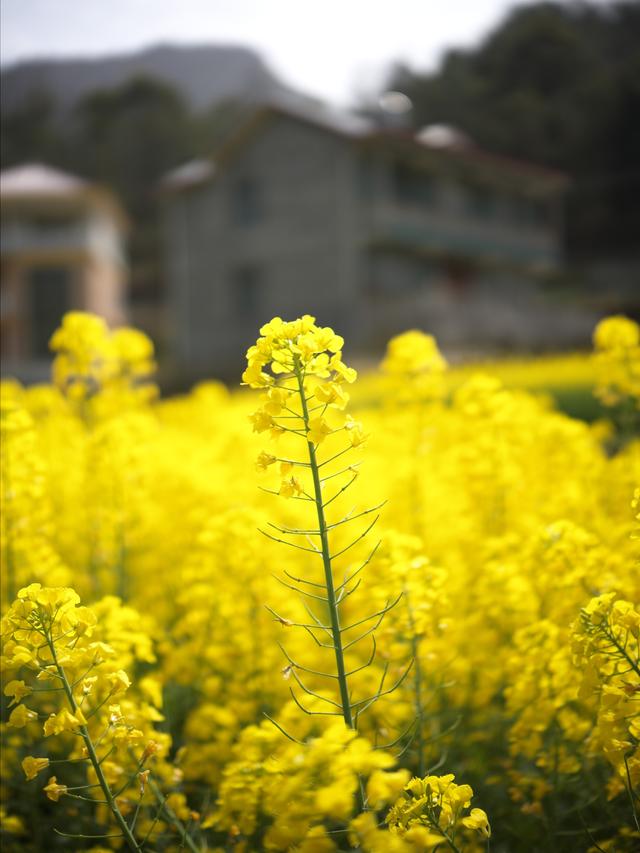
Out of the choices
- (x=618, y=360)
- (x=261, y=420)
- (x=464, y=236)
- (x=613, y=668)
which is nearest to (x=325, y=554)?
(x=261, y=420)

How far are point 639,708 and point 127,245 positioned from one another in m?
26.6

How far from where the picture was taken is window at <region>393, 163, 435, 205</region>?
1770cm

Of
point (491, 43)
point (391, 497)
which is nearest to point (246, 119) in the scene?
point (491, 43)

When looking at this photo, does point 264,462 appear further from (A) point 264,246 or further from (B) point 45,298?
(A) point 264,246

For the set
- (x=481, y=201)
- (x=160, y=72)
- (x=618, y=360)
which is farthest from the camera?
(x=481, y=201)

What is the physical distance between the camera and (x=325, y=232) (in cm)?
1672

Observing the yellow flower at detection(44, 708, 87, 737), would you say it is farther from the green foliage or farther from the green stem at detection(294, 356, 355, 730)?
the green foliage

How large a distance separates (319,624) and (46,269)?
15.6m

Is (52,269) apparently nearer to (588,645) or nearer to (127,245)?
(127,245)

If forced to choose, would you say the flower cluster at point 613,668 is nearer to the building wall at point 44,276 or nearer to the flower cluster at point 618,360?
the flower cluster at point 618,360

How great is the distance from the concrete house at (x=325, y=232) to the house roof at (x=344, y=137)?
3cm

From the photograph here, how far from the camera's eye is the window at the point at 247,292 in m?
17.5

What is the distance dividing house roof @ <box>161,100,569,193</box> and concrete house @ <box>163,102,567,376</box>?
3 centimetres

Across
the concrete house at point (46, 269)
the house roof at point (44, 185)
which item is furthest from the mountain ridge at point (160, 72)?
the concrete house at point (46, 269)
